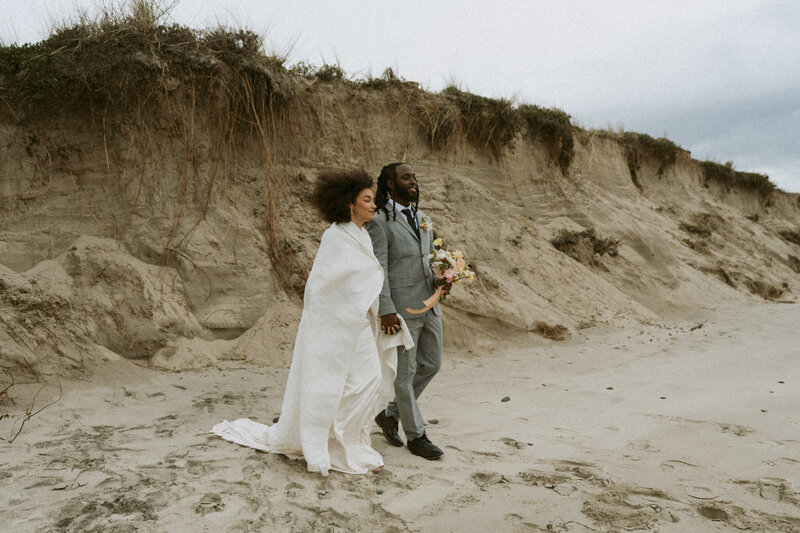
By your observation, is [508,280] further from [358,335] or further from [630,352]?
[358,335]

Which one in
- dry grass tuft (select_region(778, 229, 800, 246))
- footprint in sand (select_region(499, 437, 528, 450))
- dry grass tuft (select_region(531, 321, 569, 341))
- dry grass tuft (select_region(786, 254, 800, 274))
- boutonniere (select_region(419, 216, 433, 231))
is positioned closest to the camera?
footprint in sand (select_region(499, 437, 528, 450))

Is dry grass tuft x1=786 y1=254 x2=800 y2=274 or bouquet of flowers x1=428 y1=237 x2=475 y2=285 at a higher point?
dry grass tuft x1=786 y1=254 x2=800 y2=274

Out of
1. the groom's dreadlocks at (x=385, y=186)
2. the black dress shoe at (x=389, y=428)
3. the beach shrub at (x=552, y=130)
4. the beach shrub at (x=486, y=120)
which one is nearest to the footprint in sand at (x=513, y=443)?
the black dress shoe at (x=389, y=428)

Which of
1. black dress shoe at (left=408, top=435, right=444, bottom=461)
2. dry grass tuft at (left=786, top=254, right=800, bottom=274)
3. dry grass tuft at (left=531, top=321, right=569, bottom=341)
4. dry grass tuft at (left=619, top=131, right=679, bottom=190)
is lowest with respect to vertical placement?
black dress shoe at (left=408, top=435, right=444, bottom=461)

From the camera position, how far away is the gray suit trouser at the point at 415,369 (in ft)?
12.0

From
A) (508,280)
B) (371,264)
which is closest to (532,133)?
(508,280)

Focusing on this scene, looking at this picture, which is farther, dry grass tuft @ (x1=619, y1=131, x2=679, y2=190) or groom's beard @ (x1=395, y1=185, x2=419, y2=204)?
dry grass tuft @ (x1=619, y1=131, x2=679, y2=190)

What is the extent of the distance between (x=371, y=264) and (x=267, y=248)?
158 inches

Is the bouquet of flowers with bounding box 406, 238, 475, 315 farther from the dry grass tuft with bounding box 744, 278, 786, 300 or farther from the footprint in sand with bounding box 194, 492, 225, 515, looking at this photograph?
the dry grass tuft with bounding box 744, 278, 786, 300

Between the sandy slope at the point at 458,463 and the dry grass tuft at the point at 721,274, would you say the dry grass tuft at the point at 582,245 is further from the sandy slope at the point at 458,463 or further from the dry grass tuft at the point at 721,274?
the sandy slope at the point at 458,463

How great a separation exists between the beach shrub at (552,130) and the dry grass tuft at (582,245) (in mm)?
2094

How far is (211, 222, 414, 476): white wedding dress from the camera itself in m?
3.29

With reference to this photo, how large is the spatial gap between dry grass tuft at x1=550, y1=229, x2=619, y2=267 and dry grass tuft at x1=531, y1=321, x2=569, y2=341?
2.84 m

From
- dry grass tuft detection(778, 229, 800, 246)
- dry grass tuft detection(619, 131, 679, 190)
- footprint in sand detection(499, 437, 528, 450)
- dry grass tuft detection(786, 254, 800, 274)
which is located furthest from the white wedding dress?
dry grass tuft detection(778, 229, 800, 246)
